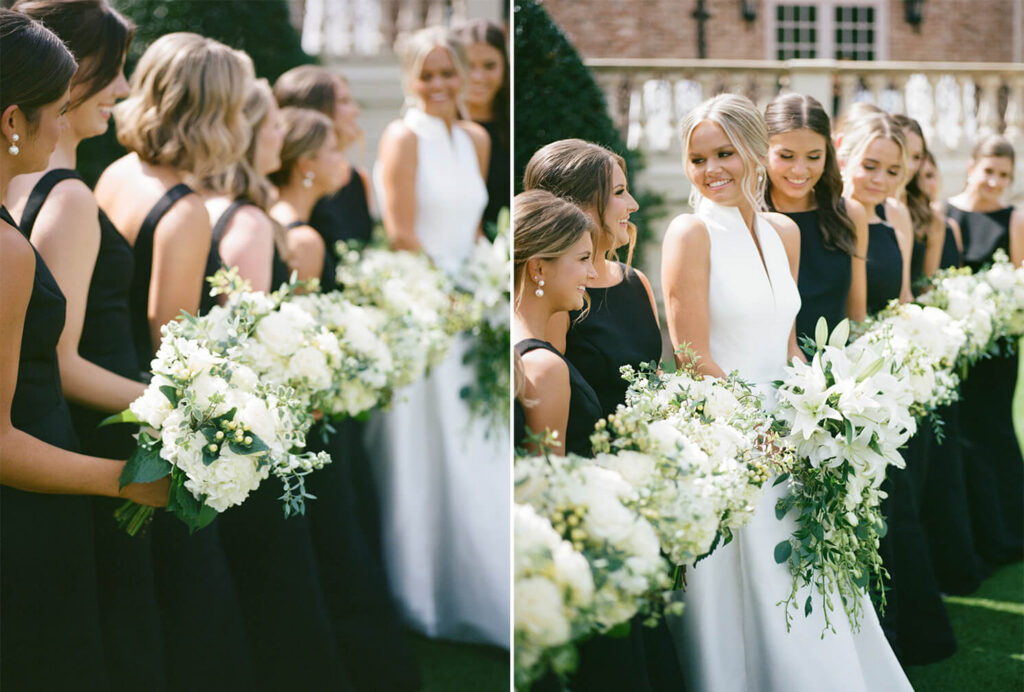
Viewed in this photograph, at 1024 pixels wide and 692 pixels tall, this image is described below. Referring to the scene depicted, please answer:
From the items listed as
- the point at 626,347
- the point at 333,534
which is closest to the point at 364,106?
the point at 333,534

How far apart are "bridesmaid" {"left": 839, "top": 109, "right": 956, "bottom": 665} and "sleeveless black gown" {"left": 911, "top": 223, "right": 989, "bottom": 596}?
1.48 ft

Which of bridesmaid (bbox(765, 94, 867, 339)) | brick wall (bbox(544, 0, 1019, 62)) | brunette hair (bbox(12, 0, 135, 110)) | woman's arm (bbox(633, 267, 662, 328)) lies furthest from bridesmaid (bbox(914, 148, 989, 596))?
brunette hair (bbox(12, 0, 135, 110))

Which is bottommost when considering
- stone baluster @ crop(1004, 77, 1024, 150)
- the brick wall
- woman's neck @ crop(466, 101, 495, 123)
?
stone baluster @ crop(1004, 77, 1024, 150)

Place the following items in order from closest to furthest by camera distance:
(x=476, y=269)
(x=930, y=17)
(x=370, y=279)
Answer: (x=370, y=279) → (x=476, y=269) → (x=930, y=17)

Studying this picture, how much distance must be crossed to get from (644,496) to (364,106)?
30.6 feet

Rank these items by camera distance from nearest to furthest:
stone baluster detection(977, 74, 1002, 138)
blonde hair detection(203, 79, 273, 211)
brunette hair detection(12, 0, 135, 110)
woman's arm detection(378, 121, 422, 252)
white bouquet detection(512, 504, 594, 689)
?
white bouquet detection(512, 504, 594, 689)
brunette hair detection(12, 0, 135, 110)
blonde hair detection(203, 79, 273, 211)
stone baluster detection(977, 74, 1002, 138)
woman's arm detection(378, 121, 422, 252)

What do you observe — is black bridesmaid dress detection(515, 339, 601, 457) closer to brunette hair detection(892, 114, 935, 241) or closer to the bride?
the bride

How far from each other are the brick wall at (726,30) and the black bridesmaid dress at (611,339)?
266 centimetres

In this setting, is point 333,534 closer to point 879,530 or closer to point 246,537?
point 246,537

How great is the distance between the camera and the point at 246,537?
2760mm

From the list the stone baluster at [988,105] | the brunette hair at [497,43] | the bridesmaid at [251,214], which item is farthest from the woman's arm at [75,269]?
the stone baluster at [988,105]

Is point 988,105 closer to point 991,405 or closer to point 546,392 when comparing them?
point 991,405

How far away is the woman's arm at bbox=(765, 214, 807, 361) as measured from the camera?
2.33 meters

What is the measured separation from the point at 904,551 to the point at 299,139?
9.44 feet
